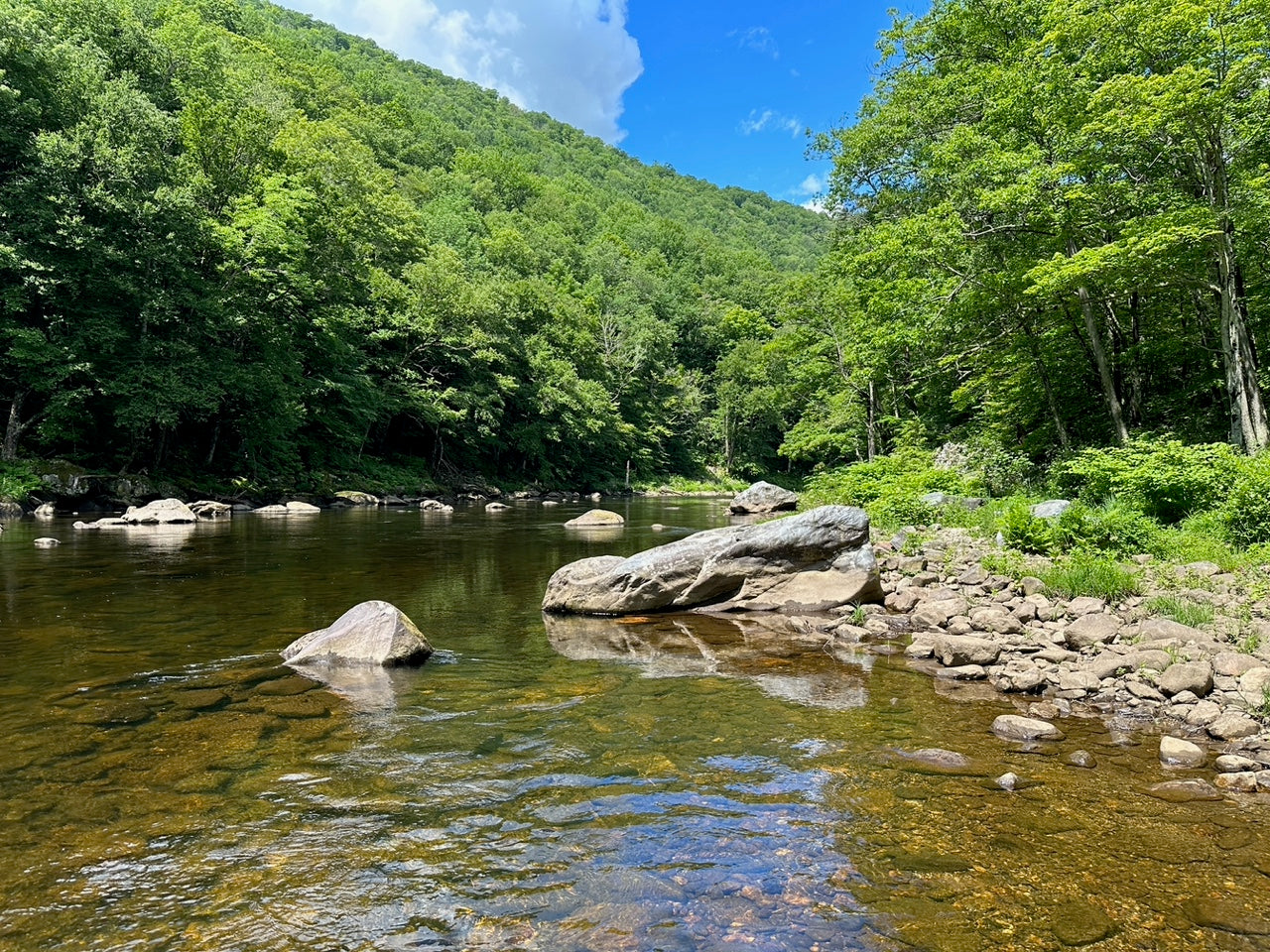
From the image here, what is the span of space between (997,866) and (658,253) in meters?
102

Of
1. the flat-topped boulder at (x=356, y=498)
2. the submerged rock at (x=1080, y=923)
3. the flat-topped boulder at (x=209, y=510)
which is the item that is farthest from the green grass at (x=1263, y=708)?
the flat-topped boulder at (x=356, y=498)

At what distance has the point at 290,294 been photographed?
115 feet

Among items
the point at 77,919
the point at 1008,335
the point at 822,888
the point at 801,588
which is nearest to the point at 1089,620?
the point at 801,588

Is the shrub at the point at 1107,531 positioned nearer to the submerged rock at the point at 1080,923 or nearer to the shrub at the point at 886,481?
the shrub at the point at 886,481

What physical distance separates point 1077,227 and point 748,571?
37.1 ft

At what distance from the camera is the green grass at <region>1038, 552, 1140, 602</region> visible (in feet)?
29.1

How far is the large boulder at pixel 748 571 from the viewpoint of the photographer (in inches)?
433

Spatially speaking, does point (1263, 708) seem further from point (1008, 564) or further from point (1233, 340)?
point (1233, 340)

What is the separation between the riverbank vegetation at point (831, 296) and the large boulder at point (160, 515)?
5.60 metres

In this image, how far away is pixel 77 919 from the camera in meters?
3.24

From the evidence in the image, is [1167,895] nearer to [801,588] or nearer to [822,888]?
[822,888]

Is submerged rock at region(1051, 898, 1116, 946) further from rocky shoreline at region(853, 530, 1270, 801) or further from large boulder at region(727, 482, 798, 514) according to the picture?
large boulder at region(727, 482, 798, 514)

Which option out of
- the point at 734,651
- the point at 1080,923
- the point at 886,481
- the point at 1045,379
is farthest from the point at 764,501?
the point at 1080,923

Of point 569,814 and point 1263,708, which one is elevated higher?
point 1263,708
